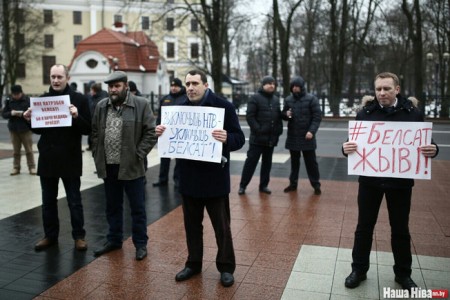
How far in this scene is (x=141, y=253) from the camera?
5312 mm

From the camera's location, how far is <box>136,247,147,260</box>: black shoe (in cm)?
527

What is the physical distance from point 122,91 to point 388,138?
111 inches

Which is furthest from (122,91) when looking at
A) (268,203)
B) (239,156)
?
(239,156)

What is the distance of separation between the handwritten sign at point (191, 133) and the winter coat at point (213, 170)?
0.11m

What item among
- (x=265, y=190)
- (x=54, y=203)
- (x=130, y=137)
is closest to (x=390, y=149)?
(x=130, y=137)

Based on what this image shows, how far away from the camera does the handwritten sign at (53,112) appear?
5410 millimetres

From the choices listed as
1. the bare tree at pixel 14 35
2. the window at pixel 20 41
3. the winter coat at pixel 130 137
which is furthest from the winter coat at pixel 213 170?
the window at pixel 20 41

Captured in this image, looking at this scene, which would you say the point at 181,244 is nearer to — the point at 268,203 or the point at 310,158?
the point at 268,203

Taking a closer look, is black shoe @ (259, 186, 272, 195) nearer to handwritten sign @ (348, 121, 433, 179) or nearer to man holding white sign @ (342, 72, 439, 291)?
man holding white sign @ (342, 72, 439, 291)

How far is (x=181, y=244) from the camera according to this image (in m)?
5.82

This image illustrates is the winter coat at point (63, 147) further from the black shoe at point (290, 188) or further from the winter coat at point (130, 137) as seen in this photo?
the black shoe at point (290, 188)

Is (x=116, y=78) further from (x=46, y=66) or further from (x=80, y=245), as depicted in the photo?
(x=46, y=66)

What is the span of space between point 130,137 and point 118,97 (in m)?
0.46

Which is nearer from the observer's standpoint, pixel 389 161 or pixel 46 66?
pixel 389 161
